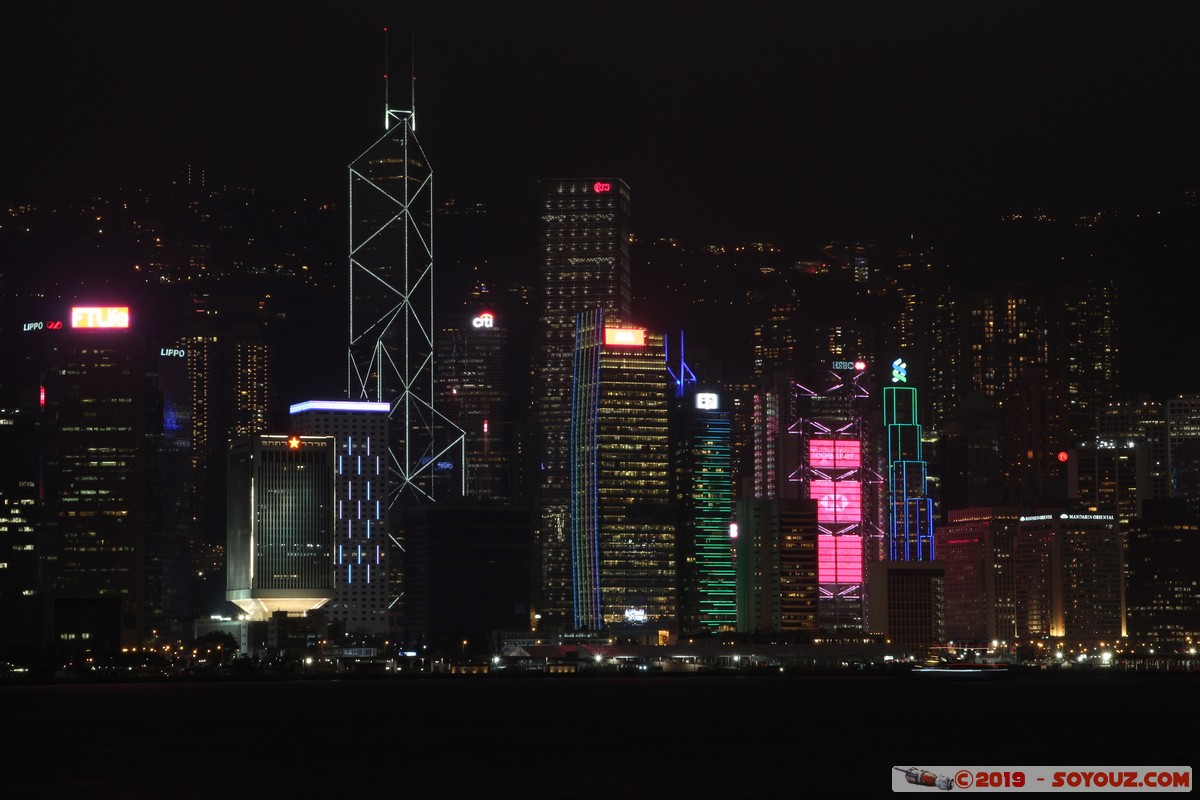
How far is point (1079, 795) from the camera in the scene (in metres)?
93.7

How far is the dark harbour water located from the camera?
104562 millimetres

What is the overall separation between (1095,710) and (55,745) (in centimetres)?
9580

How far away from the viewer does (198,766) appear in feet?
390

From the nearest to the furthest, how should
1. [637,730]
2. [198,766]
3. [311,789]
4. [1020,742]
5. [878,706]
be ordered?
[311,789] → [198,766] → [1020,742] → [637,730] → [878,706]

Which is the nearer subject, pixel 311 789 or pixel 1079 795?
pixel 1079 795

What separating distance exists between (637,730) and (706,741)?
16.7 meters

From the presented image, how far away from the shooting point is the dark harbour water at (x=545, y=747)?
343ft

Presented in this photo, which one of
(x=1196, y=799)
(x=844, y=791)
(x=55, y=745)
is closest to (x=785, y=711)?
(x=55, y=745)

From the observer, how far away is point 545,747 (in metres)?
133

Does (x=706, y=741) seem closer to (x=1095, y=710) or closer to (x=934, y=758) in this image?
(x=934, y=758)

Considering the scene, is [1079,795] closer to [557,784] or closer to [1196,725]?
[557,784]

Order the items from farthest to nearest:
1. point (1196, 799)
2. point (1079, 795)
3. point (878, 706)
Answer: point (878, 706), point (1079, 795), point (1196, 799)

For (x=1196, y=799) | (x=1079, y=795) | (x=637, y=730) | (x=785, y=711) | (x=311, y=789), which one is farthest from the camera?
(x=785, y=711)

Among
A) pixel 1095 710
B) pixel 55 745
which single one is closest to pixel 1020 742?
pixel 1095 710
